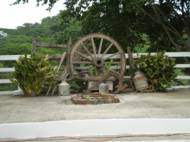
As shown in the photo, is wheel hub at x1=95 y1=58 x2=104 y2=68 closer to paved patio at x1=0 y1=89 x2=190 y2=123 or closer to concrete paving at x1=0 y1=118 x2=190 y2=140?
paved patio at x1=0 y1=89 x2=190 y2=123

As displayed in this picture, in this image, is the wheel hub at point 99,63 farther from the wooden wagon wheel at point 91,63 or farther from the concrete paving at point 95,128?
the concrete paving at point 95,128

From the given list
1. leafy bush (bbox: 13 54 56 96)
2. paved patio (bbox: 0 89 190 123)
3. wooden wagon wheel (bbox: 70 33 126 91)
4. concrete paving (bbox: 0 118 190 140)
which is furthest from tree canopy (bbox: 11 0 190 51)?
concrete paving (bbox: 0 118 190 140)

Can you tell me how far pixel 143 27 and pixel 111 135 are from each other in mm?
11592

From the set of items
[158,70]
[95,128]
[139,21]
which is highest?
[139,21]

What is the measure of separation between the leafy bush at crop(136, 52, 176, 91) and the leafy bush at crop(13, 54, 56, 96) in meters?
2.41

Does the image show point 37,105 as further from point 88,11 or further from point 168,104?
point 88,11

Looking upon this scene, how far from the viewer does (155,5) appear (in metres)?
18.9

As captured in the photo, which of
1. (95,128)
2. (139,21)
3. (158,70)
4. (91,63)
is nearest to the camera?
(95,128)

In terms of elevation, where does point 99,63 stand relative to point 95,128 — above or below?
above

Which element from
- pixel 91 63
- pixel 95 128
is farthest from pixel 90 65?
pixel 95 128

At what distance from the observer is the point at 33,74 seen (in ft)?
42.8

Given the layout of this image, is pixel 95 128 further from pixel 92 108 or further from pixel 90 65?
pixel 90 65

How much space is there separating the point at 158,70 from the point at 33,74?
3206 mm

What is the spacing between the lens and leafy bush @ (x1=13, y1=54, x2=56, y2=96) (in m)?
13.1
